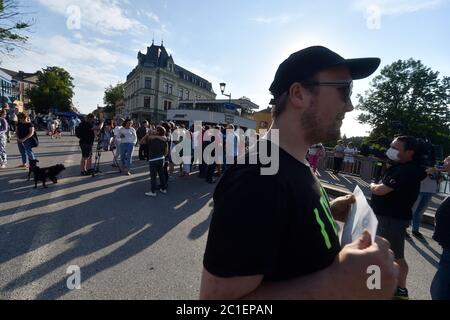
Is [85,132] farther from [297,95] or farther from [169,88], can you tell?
[169,88]

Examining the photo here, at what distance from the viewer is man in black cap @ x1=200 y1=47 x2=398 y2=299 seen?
947mm

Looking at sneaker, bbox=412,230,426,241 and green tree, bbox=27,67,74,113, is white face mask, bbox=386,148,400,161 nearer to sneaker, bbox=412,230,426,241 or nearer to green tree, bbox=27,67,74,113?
sneaker, bbox=412,230,426,241

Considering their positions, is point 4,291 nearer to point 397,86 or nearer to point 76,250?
point 76,250

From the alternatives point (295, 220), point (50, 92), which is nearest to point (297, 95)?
point (295, 220)

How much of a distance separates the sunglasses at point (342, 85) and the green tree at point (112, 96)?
98.3 m

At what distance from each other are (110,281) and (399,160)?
3.73m

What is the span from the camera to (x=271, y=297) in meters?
1.02

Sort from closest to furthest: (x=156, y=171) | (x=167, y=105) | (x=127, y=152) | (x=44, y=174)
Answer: (x=44, y=174)
(x=156, y=171)
(x=127, y=152)
(x=167, y=105)

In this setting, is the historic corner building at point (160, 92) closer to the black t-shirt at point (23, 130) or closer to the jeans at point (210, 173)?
the jeans at point (210, 173)

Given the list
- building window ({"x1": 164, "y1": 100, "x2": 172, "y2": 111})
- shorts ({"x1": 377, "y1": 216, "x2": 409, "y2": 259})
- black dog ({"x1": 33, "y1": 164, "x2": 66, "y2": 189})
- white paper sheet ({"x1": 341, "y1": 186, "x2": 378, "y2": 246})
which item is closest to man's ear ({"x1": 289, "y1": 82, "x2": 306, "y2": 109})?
white paper sheet ({"x1": 341, "y1": 186, "x2": 378, "y2": 246})

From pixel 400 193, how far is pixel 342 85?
249 centimetres

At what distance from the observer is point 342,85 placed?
1413 mm
